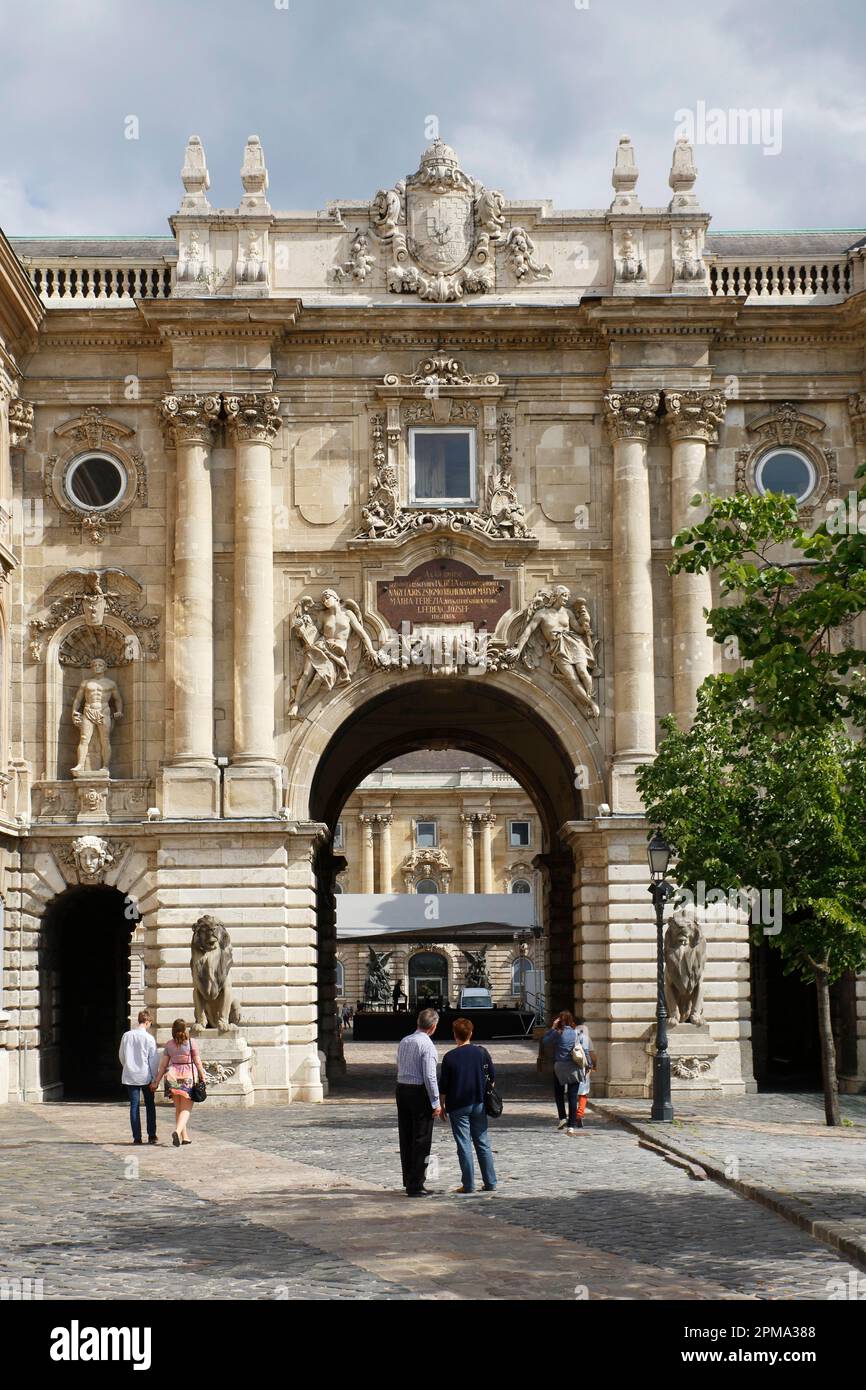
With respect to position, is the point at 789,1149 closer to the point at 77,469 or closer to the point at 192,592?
the point at 192,592

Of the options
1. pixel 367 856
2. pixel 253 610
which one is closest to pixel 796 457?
pixel 253 610

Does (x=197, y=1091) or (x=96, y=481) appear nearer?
(x=197, y=1091)

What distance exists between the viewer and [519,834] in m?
88.2

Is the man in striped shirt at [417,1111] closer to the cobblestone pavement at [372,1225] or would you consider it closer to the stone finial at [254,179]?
the cobblestone pavement at [372,1225]

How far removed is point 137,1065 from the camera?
2523cm

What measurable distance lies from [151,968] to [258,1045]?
2.43 meters

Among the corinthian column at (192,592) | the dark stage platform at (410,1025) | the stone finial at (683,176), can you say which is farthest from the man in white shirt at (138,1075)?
the dark stage platform at (410,1025)

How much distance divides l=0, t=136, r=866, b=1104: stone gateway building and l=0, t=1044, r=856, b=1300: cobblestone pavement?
26.1 ft

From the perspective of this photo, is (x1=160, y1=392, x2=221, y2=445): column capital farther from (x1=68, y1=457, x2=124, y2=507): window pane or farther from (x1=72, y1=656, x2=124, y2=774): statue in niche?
(x1=72, y1=656, x2=124, y2=774): statue in niche

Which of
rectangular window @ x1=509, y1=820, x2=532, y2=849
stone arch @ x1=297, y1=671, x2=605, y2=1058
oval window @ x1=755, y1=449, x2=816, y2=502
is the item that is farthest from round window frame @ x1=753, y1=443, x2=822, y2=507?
Result: rectangular window @ x1=509, y1=820, x2=532, y2=849

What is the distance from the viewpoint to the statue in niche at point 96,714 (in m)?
34.2

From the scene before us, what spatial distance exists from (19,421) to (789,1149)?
794 inches

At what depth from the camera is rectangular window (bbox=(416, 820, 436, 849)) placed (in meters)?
87.6
